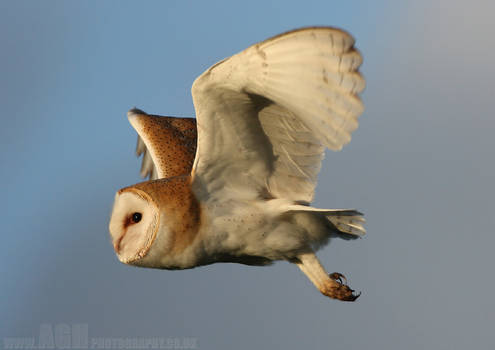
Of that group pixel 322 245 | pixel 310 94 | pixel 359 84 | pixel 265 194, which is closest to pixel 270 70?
pixel 310 94

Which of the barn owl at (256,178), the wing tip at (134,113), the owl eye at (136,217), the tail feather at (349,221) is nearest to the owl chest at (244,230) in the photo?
the barn owl at (256,178)

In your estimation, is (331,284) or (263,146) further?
(331,284)

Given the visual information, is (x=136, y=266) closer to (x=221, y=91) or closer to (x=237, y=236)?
(x=237, y=236)

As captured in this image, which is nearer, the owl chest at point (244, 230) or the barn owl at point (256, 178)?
the barn owl at point (256, 178)

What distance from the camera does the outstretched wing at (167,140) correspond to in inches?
223

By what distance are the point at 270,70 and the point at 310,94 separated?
0.83 feet

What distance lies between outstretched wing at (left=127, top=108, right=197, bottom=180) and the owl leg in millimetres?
1240

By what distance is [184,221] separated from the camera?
14.9 feet

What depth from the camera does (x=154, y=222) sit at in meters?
4.56

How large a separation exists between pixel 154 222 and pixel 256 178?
78 cm

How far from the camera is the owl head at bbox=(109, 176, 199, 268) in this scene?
453cm

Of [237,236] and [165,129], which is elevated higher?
[165,129]

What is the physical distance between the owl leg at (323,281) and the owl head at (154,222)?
3.10ft

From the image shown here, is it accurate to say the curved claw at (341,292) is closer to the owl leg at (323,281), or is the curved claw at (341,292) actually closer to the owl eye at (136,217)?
the owl leg at (323,281)
